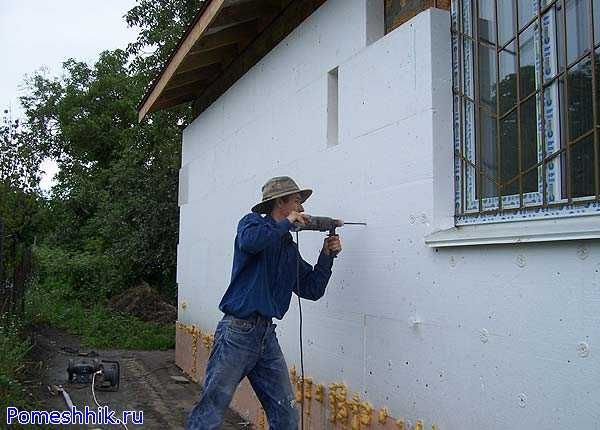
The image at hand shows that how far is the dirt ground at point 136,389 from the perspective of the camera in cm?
675

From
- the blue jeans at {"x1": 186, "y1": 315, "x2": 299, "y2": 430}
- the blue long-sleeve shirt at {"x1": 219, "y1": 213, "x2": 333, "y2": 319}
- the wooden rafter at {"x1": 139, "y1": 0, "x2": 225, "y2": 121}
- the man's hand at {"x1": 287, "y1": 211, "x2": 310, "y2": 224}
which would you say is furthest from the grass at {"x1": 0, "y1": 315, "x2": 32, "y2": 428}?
the wooden rafter at {"x1": 139, "y1": 0, "x2": 225, "y2": 121}

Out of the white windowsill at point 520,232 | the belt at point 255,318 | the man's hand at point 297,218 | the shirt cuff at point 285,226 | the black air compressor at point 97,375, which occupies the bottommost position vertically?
the black air compressor at point 97,375

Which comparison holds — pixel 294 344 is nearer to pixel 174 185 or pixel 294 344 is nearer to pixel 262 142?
pixel 262 142

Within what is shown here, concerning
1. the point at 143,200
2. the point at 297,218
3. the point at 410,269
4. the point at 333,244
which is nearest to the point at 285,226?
the point at 297,218

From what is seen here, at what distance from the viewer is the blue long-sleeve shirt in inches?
158

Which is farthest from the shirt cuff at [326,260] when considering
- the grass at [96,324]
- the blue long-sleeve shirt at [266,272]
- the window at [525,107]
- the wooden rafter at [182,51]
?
the grass at [96,324]

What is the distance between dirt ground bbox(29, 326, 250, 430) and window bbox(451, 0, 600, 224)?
3977 mm

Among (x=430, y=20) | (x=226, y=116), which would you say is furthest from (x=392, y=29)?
(x=226, y=116)

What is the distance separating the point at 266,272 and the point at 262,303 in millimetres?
217

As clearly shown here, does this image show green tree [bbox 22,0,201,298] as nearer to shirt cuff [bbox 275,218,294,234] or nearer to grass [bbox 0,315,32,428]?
grass [bbox 0,315,32,428]

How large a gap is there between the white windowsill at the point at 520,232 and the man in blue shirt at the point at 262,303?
1.03 m

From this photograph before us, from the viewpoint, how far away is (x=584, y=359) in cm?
250

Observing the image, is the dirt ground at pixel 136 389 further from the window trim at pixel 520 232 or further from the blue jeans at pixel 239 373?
the window trim at pixel 520 232

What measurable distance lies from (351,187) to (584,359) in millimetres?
2240
